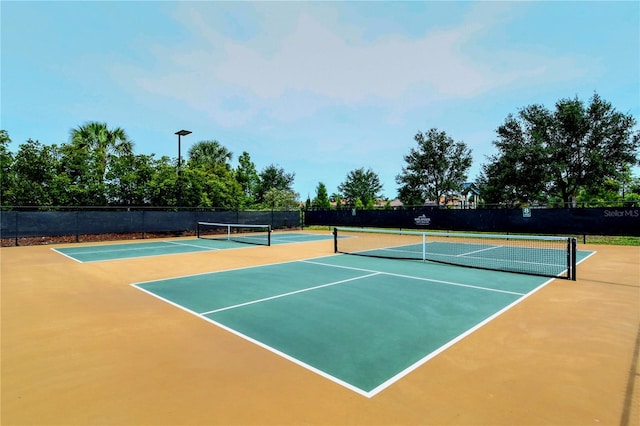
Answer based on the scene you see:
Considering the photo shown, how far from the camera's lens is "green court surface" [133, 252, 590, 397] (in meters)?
3.73

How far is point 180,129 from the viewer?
2048 cm

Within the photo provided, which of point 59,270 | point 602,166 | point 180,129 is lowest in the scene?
point 59,270

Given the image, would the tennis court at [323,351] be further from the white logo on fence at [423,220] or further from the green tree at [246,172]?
the green tree at [246,172]

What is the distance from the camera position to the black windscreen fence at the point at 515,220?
15.8m

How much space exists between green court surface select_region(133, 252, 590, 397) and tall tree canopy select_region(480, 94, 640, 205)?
65.0 feet

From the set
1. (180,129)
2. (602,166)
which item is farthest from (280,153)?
(602,166)

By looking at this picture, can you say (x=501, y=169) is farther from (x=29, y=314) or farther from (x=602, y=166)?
(x=29, y=314)

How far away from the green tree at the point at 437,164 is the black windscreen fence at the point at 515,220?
517 inches

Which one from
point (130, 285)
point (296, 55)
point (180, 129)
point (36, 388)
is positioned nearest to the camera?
point (36, 388)

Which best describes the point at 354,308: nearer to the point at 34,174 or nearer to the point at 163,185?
the point at 163,185

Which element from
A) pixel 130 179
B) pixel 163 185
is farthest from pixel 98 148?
pixel 163 185

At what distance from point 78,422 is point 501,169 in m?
30.7

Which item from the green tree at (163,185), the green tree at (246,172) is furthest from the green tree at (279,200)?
the green tree at (163,185)

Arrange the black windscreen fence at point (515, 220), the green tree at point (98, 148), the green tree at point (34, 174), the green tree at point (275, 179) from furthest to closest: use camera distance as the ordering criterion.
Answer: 1. the green tree at point (275, 179)
2. the green tree at point (98, 148)
3. the green tree at point (34, 174)
4. the black windscreen fence at point (515, 220)
